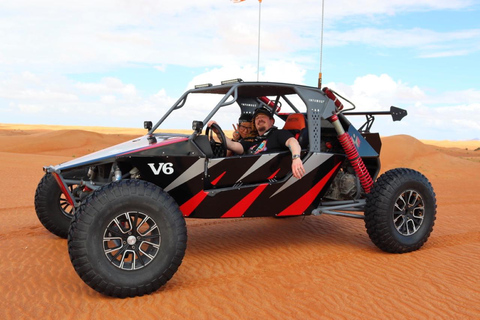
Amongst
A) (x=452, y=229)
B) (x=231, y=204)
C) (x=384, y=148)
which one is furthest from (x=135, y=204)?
(x=384, y=148)

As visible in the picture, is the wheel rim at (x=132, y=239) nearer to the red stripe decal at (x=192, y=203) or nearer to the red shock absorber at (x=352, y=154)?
the red stripe decal at (x=192, y=203)

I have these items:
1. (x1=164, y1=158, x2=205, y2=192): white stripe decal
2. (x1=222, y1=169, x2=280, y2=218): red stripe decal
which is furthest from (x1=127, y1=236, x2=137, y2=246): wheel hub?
(x1=222, y1=169, x2=280, y2=218): red stripe decal

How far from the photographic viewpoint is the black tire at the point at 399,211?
5980 millimetres

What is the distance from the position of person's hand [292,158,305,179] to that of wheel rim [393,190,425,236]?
1.55 metres

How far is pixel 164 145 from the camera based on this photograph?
5.10 meters

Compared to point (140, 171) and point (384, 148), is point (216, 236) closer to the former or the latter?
point (140, 171)

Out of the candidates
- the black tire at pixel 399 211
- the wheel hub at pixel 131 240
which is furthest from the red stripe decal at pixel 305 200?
the wheel hub at pixel 131 240

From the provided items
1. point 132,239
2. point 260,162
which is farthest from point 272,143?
point 132,239

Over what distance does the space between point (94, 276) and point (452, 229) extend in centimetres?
621

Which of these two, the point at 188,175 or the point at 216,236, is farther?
the point at 216,236

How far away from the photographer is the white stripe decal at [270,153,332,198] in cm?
573

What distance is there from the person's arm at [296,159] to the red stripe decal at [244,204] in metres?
0.42

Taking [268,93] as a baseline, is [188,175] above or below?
below

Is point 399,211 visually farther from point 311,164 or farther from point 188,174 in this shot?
point 188,174
